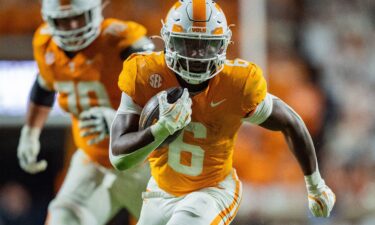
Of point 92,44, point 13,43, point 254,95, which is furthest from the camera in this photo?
point 13,43

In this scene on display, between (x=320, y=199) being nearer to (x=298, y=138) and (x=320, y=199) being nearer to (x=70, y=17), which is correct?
(x=298, y=138)

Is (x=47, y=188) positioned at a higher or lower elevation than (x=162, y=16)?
lower

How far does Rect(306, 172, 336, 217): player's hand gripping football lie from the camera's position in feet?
8.22

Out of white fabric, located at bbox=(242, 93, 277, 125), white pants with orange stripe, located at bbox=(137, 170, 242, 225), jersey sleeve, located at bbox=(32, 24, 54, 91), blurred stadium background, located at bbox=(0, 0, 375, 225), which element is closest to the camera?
white pants with orange stripe, located at bbox=(137, 170, 242, 225)

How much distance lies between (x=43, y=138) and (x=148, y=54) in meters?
3.07

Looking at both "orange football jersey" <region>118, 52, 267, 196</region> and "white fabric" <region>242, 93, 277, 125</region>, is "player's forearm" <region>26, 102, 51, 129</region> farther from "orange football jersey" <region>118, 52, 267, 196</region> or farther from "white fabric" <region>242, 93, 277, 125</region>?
"white fabric" <region>242, 93, 277, 125</region>

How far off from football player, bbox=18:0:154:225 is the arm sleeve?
0.06 metres

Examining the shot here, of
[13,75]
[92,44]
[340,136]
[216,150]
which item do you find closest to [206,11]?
[216,150]

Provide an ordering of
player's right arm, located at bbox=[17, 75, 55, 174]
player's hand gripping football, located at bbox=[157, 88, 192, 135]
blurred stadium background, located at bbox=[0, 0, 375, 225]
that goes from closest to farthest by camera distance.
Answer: player's hand gripping football, located at bbox=[157, 88, 192, 135], player's right arm, located at bbox=[17, 75, 55, 174], blurred stadium background, located at bbox=[0, 0, 375, 225]

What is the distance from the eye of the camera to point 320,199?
2506 mm

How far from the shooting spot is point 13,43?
17.9 ft

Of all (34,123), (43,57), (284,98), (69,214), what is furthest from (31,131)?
(284,98)

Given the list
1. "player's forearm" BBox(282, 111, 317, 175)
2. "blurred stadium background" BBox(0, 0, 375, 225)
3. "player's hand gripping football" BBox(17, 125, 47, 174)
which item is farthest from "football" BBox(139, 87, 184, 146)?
"blurred stadium background" BBox(0, 0, 375, 225)

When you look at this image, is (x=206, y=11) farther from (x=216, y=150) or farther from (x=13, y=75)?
(x=13, y=75)
